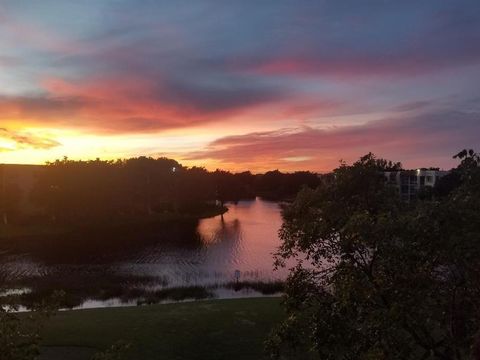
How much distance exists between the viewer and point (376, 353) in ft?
31.6

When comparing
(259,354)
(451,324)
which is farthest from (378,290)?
(259,354)

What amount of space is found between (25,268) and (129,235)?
36139 mm

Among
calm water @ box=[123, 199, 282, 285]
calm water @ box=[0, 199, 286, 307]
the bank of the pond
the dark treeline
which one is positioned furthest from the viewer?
the dark treeline

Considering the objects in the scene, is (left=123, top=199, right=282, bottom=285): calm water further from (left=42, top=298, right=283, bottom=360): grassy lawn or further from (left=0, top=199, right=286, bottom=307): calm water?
(left=42, top=298, right=283, bottom=360): grassy lawn

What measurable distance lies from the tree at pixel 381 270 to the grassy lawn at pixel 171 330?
13898mm

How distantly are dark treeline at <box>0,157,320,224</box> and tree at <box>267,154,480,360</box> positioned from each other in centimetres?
7332

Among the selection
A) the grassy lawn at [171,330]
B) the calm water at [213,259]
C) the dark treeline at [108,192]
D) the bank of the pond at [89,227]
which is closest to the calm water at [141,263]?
the calm water at [213,259]

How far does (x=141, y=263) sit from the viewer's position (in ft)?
219

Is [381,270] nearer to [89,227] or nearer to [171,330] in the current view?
[171,330]

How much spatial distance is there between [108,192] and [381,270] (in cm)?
11574

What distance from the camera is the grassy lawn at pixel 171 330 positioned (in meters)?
25.0

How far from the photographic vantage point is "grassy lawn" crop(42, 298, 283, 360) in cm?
2502

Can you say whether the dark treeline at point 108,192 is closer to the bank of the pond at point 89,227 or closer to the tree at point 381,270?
the bank of the pond at point 89,227

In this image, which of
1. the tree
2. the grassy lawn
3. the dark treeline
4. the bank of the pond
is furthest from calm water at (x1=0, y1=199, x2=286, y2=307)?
the tree
